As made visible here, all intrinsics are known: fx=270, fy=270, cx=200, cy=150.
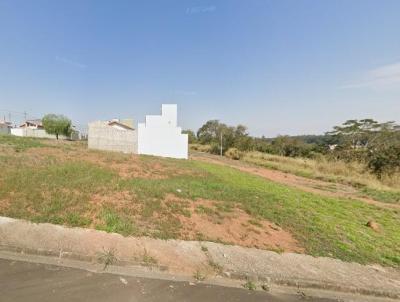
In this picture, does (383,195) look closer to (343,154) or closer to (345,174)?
(345,174)

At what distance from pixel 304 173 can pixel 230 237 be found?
699 inches

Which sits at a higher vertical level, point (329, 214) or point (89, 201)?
point (89, 201)

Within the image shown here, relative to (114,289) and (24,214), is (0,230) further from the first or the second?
(114,289)

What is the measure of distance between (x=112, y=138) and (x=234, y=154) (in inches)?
686

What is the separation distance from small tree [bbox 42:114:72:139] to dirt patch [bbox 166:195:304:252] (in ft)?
153

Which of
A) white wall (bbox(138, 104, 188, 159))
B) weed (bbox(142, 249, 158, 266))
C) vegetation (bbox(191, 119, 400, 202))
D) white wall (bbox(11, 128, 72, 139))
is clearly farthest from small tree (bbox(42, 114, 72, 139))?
weed (bbox(142, 249, 158, 266))

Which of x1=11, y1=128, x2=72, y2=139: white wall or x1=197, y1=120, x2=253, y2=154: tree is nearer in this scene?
x1=197, y1=120, x2=253, y2=154: tree

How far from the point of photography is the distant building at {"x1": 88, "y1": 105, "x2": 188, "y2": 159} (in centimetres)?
2039

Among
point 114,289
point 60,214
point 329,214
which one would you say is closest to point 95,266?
point 114,289

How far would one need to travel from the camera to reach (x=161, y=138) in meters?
20.6

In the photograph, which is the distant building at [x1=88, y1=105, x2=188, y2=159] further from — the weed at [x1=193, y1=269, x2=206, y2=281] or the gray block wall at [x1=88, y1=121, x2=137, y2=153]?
the weed at [x1=193, y1=269, x2=206, y2=281]

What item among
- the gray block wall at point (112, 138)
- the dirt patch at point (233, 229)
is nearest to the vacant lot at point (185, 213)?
the dirt patch at point (233, 229)

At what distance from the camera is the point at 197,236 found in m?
5.07

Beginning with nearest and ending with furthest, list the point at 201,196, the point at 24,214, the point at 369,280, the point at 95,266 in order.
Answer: the point at 95,266 < the point at 369,280 < the point at 24,214 < the point at 201,196
